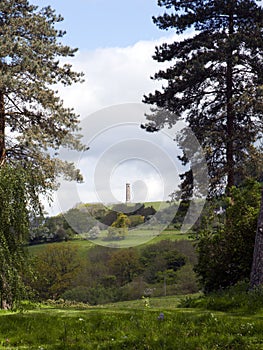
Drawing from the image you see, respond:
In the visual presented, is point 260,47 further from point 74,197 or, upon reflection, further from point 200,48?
point 74,197

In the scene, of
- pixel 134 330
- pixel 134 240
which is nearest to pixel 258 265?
pixel 134 330

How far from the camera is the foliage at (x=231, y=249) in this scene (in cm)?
1673

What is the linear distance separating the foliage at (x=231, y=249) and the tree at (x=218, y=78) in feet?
21.0

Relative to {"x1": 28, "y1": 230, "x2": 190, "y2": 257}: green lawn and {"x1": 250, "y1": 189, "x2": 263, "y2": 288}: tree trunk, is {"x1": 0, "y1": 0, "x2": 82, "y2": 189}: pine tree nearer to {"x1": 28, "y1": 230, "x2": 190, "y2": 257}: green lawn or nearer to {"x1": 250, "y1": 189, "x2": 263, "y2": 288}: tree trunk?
{"x1": 250, "y1": 189, "x2": 263, "y2": 288}: tree trunk

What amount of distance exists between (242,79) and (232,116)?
6.81ft

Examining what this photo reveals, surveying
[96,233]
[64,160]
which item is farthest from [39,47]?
[96,233]

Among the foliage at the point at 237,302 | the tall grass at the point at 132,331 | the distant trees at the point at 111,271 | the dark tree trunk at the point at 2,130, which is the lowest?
the distant trees at the point at 111,271

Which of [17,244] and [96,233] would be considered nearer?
[17,244]

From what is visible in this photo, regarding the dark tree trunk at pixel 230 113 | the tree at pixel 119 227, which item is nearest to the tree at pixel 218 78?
the dark tree trunk at pixel 230 113

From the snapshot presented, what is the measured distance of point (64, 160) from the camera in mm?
23828

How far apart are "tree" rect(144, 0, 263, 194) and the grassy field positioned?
13.4 metres

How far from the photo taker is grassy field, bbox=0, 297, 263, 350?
9.73 metres

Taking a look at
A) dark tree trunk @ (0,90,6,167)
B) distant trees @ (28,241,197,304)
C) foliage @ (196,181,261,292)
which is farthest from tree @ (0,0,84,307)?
distant trees @ (28,241,197,304)

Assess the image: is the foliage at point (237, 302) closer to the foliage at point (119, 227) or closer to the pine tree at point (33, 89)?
the pine tree at point (33, 89)
